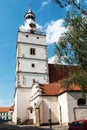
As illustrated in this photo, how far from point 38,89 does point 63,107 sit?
5264mm

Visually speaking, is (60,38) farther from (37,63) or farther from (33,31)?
(33,31)

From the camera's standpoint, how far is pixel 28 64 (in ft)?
136

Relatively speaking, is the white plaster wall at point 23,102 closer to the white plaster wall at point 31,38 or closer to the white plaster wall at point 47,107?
the white plaster wall at point 47,107

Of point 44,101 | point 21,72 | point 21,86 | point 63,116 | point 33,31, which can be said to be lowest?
point 63,116

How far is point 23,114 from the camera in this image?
127 feet

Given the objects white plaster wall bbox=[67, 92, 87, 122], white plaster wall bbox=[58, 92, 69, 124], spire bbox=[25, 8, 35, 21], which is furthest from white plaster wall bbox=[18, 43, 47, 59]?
white plaster wall bbox=[67, 92, 87, 122]

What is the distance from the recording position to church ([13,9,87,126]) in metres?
30.1

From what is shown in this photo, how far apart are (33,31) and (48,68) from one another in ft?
27.3

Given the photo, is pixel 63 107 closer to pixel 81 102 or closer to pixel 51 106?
pixel 81 102

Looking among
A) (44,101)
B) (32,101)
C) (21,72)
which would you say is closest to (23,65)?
(21,72)

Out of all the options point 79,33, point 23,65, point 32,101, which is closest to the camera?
point 79,33

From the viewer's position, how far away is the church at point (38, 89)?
3012 cm

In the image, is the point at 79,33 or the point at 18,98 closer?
the point at 79,33

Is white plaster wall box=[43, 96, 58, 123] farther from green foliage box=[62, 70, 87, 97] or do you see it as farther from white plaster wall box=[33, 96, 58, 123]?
green foliage box=[62, 70, 87, 97]
